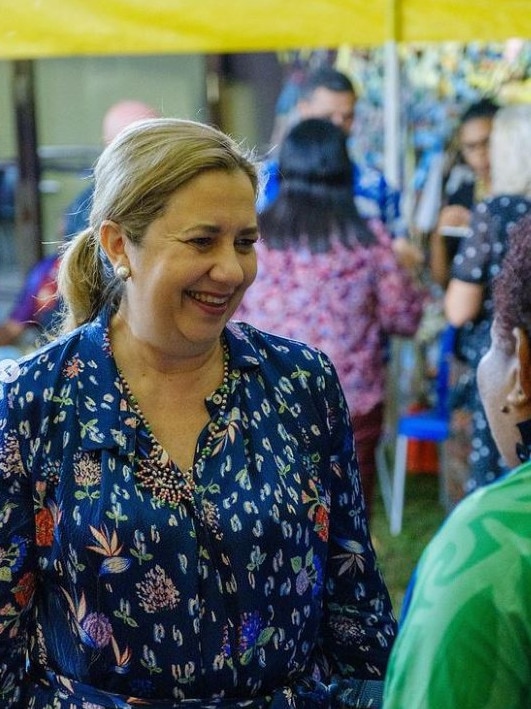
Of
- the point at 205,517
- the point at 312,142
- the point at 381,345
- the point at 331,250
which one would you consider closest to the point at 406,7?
the point at 312,142

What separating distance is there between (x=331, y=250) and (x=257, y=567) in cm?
231

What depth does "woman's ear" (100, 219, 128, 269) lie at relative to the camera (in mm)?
2016

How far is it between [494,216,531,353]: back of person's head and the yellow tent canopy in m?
2.59

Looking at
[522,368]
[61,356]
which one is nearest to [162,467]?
[61,356]

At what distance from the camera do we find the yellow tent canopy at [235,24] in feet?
13.6

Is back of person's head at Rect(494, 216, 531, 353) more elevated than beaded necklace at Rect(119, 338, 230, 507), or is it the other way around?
back of person's head at Rect(494, 216, 531, 353)

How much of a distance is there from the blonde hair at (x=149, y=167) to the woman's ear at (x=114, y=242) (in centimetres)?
1

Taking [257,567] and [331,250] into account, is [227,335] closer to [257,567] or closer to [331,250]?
[257,567]

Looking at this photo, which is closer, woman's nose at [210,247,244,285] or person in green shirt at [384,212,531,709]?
person in green shirt at [384,212,531,709]

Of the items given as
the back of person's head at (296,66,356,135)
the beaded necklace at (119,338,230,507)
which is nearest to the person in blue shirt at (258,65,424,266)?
the back of person's head at (296,66,356,135)

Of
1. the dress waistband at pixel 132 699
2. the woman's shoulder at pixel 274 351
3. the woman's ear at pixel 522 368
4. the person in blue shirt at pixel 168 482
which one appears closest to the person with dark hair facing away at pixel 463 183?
the woman's shoulder at pixel 274 351

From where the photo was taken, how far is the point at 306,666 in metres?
2.03

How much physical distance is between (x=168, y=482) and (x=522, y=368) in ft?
2.16

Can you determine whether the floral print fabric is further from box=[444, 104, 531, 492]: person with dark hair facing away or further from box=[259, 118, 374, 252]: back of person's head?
box=[444, 104, 531, 492]: person with dark hair facing away
